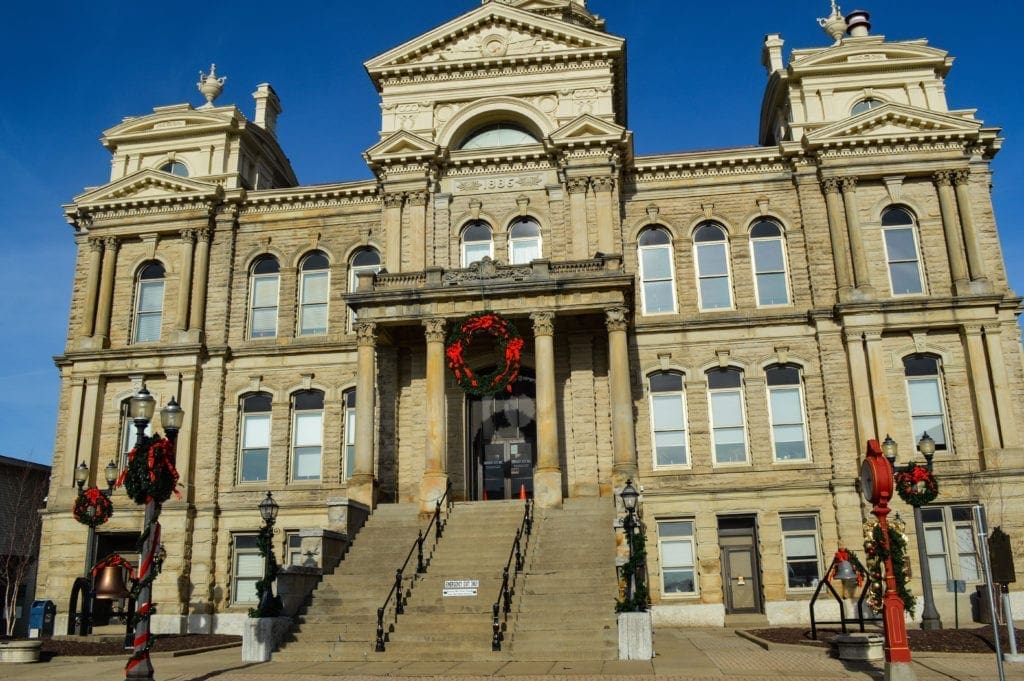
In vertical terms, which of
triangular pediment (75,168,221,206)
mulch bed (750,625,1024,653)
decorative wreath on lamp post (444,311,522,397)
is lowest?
mulch bed (750,625,1024,653)

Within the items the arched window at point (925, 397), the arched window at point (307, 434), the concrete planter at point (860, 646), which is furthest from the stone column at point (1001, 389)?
the arched window at point (307, 434)

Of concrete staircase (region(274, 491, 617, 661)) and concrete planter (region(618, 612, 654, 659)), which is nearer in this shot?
concrete planter (region(618, 612, 654, 659))

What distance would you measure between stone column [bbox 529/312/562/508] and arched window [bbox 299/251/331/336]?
8.29m

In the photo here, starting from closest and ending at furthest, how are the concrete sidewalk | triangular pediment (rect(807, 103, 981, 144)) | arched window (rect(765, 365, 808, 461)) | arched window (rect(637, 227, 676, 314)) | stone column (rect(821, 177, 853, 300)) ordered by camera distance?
the concrete sidewalk → arched window (rect(765, 365, 808, 461)) → stone column (rect(821, 177, 853, 300)) → triangular pediment (rect(807, 103, 981, 144)) → arched window (rect(637, 227, 676, 314))

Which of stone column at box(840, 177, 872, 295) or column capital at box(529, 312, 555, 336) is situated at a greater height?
stone column at box(840, 177, 872, 295)

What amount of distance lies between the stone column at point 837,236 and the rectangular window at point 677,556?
8.40 m

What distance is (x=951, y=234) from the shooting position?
90.6 feet

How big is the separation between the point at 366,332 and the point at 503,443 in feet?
18.1

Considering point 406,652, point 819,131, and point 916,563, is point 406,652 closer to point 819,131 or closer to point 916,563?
point 916,563

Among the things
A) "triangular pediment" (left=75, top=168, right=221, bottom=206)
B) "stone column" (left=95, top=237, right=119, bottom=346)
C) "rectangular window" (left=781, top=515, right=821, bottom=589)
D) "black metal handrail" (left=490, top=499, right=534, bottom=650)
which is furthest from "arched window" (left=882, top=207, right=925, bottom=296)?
"stone column" (left=95, top=237, right=119, bottom=346)

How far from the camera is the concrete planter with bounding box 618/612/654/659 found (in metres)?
16.9

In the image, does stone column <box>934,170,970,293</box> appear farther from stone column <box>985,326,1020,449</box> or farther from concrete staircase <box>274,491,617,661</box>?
concrete staircase <box>274,491,617,661</box>

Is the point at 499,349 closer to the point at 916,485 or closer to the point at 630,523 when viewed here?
the point at 630,523

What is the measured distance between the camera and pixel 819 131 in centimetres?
2833
